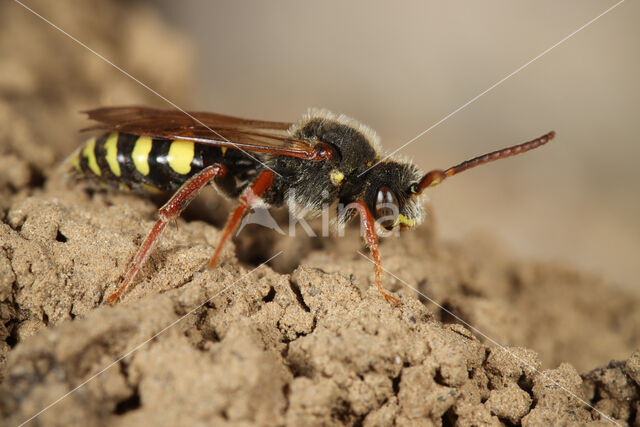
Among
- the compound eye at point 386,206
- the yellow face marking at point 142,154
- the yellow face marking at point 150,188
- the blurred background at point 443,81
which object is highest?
the blurred background at point 443,81

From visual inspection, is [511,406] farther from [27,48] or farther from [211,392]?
[27,48]

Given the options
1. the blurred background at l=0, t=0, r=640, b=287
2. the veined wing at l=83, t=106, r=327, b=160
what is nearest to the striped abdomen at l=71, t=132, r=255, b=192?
the veined wing at l=83, t=106, r=327, b=160

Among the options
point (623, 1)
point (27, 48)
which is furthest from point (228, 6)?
point (623, 1)

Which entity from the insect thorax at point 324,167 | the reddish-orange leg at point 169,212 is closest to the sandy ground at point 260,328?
the reddish-orange leg at point 169,212

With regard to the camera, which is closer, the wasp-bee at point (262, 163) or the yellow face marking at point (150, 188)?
the wasp-bee at point (262, 163)

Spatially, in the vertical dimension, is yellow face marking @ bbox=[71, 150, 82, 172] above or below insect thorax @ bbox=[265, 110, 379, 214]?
below

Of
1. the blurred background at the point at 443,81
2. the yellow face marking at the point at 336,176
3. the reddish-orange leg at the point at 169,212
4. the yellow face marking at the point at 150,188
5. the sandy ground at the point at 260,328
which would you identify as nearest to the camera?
the sandy ground at the point at 260,328

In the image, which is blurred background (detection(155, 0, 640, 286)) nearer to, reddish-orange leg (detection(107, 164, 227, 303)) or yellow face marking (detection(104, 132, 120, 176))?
yellow face marking (detection(104, 132, 120, 176))

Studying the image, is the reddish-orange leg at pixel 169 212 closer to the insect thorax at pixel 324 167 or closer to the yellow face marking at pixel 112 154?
the insect thorax at pixel 324 167
